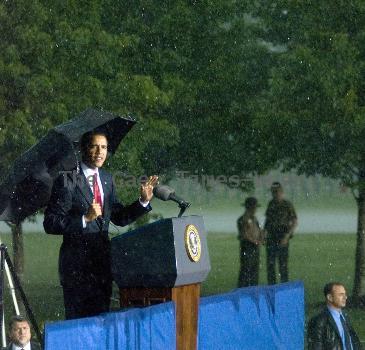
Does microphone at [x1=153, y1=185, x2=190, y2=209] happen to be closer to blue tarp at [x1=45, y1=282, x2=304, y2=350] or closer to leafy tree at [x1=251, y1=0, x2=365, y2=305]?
blue tarp at [x1=45, y1=282, x2=304, y2=350]

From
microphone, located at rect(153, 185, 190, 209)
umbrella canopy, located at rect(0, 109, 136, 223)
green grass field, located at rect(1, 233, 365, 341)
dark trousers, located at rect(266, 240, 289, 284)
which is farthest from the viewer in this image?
green grass field, located at rect(1, 233, 365, 341)

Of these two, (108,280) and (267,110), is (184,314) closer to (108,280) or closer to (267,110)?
(108,280)

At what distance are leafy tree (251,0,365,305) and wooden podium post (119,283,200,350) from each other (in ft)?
43.9

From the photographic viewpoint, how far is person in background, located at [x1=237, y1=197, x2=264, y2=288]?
74.0ft

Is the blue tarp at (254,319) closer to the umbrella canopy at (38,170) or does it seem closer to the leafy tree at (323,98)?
the umbrella canopy at (38,170)

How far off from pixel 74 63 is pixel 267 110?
3.00 meters

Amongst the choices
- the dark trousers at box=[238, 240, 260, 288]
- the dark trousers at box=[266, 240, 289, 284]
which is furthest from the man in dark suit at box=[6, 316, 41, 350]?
the dark trousers at box=[238, 240, 260, 288]

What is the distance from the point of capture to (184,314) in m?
8.20

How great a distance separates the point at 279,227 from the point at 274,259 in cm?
58

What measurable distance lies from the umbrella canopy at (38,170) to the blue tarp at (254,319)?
1.15 m

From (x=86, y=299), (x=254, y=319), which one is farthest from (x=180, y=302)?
(x=254, y=319)

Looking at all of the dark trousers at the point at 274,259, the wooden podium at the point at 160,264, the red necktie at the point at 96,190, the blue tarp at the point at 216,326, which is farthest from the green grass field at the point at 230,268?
the red necktie at the point at 96,190

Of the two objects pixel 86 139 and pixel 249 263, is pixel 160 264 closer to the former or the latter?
pixel 86 139

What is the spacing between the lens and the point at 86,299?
26.6 ft
